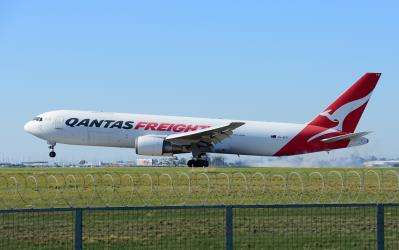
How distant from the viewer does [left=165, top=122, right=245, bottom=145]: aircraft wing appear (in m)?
44.4

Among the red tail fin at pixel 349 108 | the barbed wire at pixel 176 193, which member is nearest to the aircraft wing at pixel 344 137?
the red tail fin at pixel 349 108

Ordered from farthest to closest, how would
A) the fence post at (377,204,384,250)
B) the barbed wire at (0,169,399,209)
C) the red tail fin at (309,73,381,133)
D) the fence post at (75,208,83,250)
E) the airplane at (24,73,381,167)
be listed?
the red tail fin at (309,73,381,133) < the airplane at (24,73,381,167) < the barbed wire at (0,169,399,209) < the fence post at (377,204,384,250) < the fence post at (75,208,83,250)

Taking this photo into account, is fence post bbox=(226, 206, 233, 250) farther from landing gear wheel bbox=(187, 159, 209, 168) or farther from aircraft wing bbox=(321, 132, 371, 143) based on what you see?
aircraft wing bbox=(321, 132, 371, 143)

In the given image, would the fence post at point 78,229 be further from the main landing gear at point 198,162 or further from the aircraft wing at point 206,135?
the main landing gear at point 198,162

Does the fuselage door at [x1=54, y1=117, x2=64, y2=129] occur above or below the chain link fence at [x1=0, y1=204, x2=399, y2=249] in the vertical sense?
above

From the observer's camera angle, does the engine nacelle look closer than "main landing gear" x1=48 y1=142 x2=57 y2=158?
Yes

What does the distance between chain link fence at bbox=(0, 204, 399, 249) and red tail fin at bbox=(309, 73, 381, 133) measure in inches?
1348

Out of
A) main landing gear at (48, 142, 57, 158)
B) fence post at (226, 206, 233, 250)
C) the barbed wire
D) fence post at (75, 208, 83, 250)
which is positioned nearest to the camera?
fence post at (75, 208, 83, 250)

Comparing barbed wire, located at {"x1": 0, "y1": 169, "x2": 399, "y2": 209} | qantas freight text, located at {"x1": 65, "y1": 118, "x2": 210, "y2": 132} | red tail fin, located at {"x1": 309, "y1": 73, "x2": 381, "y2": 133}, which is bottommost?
barbed wire, located at {"x1": 0, "y1": 169, "x2": 399, "y2": 209}

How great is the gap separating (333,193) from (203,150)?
22210 millimetres

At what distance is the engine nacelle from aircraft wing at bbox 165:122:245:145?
1.46 ft

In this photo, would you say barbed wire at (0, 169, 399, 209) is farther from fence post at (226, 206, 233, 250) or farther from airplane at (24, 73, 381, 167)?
airplane at (24, 73, 381, 167)

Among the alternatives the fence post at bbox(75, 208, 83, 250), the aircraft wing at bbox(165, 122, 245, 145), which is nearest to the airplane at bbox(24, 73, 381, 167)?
the aircraft wing at bbox(165, 122, 245, 145)

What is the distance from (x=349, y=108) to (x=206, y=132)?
34.9ft
